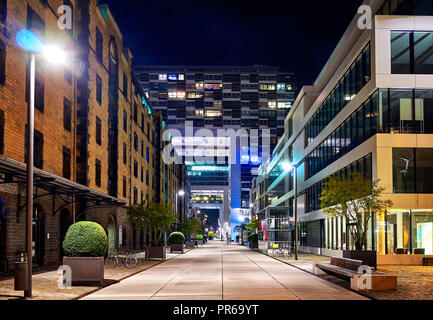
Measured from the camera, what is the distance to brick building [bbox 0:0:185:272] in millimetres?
24734

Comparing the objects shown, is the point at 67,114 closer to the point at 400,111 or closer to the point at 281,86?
the point at 400,111

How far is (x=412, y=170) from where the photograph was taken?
35.3 m

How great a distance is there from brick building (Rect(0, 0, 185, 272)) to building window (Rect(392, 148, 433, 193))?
59.9ft

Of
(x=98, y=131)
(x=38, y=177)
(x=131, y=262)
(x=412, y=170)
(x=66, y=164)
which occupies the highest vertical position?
(x=98, y=131)

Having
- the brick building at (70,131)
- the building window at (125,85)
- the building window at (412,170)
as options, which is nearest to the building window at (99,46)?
the brick building at (70,131)

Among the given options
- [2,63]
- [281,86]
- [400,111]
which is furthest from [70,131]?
[281,86]

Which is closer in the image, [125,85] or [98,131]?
[98,131]

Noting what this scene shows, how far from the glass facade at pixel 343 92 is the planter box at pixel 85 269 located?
82.0 feet

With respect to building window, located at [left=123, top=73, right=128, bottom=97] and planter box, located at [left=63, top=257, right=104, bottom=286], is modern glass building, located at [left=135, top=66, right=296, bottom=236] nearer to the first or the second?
building window, located at [left=123, top=73, right=128, bottom=97]

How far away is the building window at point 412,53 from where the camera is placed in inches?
1417

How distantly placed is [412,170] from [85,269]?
77.5 ft

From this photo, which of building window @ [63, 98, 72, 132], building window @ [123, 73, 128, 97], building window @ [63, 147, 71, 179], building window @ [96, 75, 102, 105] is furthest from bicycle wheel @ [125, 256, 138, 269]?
building window @ [123, 73, 128, 97]
